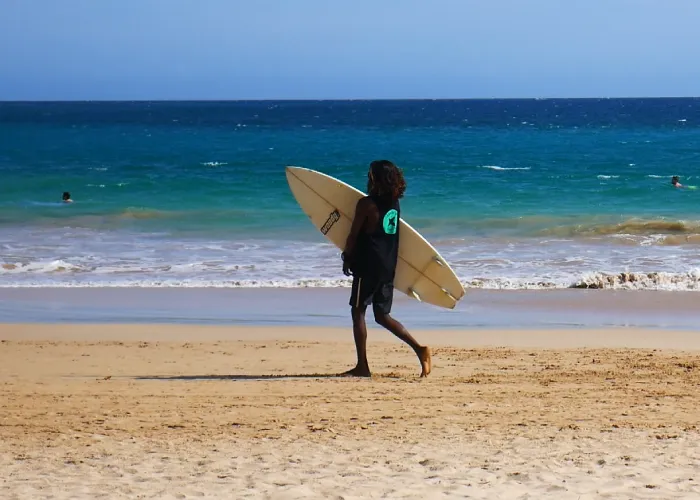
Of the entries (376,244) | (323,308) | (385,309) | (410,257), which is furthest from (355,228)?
(323,308)

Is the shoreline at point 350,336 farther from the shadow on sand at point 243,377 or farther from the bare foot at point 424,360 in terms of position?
the bare foot at point 424,360

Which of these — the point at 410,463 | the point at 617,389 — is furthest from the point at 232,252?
the point at 410,463

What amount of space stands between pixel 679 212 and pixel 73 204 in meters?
13.7

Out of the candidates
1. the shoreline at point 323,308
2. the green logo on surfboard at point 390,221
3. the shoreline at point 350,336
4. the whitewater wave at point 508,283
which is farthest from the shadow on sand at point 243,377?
the whitewater wave at point 508,283

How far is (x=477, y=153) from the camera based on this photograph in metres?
42.0

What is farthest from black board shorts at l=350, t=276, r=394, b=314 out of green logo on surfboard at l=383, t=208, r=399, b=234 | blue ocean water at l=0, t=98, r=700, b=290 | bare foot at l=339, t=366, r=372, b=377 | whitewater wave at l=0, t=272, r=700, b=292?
blue ocean water at l=0, t=98, r=700, b=290

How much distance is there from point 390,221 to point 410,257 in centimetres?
89

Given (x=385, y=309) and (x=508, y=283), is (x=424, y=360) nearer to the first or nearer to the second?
(x=385, y=309)

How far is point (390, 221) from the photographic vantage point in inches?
245

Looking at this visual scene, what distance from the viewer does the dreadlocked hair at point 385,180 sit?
20.0ft

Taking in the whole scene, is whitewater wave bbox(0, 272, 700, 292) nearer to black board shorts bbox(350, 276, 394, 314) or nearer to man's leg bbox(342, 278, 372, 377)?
man's leg bbox(342, 278, 372, 377)

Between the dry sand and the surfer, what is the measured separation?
Answer: 0.52 m

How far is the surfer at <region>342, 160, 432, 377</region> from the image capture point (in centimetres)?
614

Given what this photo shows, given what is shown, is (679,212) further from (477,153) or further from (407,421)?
(477,153)
